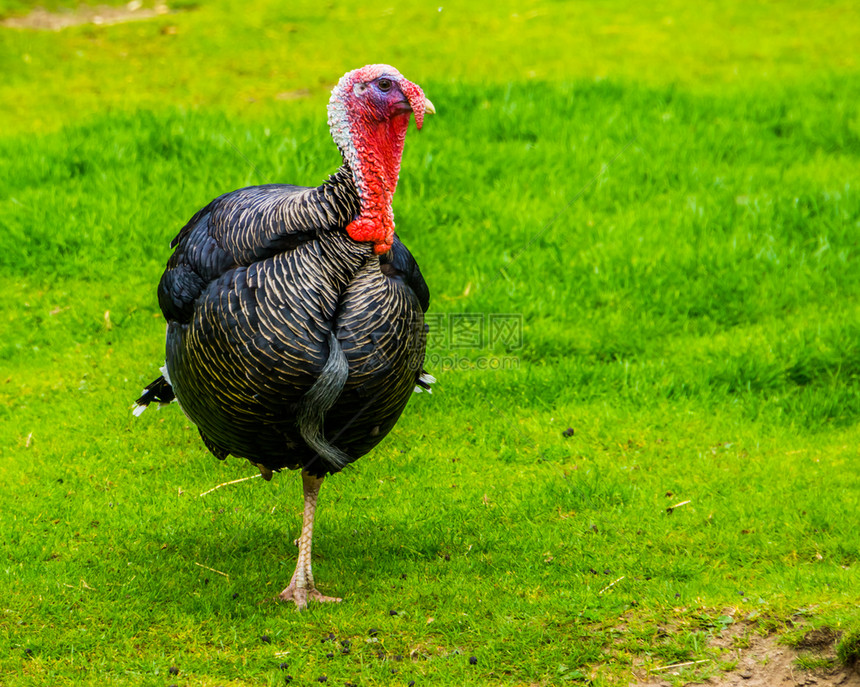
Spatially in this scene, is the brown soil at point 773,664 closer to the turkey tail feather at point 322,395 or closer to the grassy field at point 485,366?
the grassy field at point 485,366

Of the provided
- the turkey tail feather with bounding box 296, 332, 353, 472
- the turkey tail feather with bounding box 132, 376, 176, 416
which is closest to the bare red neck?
the turkey tail feather with bounding box 296, 332, 353, 472

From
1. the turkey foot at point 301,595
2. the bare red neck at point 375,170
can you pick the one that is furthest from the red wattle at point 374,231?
the turkey foot at point 301,595

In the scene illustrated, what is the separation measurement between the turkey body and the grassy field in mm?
1128

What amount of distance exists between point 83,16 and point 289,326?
422 inches

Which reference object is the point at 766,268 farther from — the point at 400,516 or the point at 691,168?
the point at 400,516

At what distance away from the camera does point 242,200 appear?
16.9ft

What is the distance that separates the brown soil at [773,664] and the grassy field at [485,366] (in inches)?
2.8

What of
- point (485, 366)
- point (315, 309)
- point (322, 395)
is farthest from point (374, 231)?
point (485, 366)

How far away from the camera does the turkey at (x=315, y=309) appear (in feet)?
14.6

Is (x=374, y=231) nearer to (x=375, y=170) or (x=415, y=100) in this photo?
(x=375, y=170)

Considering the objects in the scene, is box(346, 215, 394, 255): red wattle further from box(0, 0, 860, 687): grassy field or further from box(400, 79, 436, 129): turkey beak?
box(0, 0, 860, 687): grassy field

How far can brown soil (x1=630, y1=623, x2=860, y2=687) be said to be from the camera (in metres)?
4.41

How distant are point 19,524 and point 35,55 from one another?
26.4 feet

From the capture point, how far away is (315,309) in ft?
14.6
